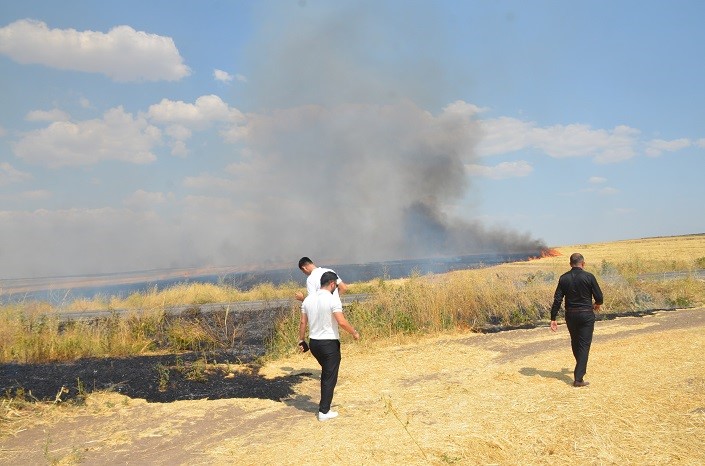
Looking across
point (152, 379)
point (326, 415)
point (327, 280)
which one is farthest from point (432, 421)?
point (152, 379)

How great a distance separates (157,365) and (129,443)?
12.8 feet

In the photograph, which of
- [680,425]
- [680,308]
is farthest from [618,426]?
[680,308]

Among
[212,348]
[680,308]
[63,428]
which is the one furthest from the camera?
[680,308]

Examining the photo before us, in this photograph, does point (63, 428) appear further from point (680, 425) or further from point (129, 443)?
point (680, 425)

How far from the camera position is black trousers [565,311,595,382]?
→ 8.17 meters

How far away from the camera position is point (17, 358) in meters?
11.9

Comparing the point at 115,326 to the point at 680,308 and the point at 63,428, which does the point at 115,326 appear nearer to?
the point at 63,428

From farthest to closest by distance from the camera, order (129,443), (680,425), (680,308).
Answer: (680,308) → (129,443) → (680,425)

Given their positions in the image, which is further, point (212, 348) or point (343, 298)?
point (343, 298)

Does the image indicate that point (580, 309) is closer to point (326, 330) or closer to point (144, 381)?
point (326, 330)

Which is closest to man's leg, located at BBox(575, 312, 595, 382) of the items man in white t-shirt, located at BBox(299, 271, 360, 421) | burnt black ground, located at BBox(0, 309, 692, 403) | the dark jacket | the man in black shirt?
the man in black shirt

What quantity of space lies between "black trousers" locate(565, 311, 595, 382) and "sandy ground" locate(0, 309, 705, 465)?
305 mm

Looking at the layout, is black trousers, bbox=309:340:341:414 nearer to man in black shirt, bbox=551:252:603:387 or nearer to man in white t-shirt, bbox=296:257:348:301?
man in white t-shirt, bbox=296:257:348:301

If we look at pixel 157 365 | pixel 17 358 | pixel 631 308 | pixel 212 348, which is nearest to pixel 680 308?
pixel 631 308
